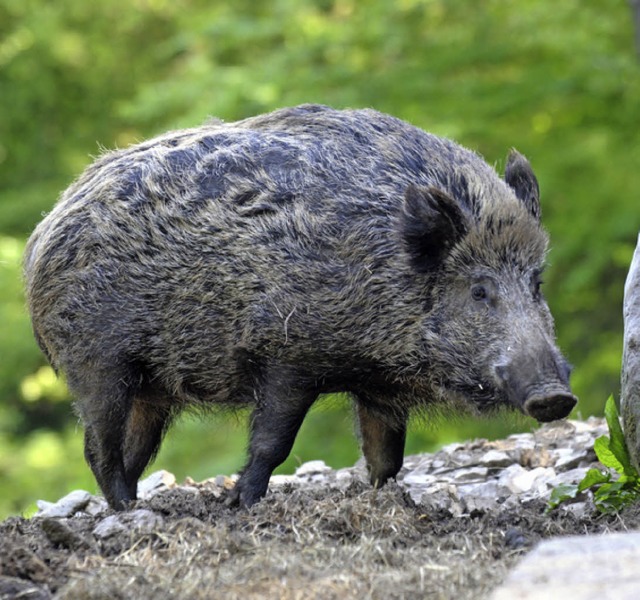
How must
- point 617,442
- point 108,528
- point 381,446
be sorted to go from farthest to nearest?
point 381,446 < point 617,442 < point 108,528

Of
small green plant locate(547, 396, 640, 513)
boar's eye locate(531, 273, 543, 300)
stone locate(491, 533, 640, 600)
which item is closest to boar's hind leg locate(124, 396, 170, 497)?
boar's eye locate(531, 273, 543, 300)

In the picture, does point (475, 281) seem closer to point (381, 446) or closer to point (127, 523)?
point (381, 446)

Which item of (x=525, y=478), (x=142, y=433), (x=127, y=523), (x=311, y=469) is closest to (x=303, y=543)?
(x=127, y=523)

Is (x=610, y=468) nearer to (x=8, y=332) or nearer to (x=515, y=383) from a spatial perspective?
(x=515, y=383)

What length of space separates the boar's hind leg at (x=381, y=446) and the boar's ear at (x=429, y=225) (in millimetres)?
942

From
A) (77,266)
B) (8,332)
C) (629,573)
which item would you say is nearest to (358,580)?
(629,573)

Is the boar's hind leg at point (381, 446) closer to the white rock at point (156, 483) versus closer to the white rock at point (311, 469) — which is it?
the white rock at point (311, 469)

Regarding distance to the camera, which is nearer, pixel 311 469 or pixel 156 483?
pixel 156 483

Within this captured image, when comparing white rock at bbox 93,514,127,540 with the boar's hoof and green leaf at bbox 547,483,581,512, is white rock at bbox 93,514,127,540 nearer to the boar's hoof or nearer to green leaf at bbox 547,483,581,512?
the boar's hoof

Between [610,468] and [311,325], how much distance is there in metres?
1.69

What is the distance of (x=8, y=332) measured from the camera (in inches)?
532

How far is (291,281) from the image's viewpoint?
5879mm

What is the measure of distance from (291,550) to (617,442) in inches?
72.9

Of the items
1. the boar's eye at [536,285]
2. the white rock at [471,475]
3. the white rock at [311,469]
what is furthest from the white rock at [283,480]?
the boar's eye at [536,285]
